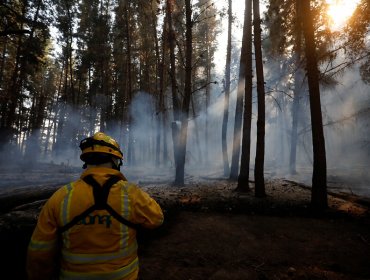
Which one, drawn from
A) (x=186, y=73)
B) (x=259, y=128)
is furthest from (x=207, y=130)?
(x=259, y=128)

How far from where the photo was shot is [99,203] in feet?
6.99

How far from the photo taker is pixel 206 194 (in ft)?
31.7

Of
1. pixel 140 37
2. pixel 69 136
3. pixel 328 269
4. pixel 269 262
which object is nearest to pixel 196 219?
pixel 269 262

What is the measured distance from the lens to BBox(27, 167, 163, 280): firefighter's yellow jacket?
6.95 feet

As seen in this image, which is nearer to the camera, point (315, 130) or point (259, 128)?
point (315, 130)

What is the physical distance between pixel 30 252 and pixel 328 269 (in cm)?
480

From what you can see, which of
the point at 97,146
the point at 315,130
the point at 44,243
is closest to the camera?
the point at 44,243

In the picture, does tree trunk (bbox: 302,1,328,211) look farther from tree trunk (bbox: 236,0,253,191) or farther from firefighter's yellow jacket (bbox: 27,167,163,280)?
firefighter's yellow jacket (bbox: 27,167,163,280)

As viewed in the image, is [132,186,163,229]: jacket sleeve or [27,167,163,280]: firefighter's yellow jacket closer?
[27,167,163,280]: firefighter's yellow jacket

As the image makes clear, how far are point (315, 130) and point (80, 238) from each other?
7748 mm

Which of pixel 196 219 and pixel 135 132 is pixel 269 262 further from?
pixel 135 132

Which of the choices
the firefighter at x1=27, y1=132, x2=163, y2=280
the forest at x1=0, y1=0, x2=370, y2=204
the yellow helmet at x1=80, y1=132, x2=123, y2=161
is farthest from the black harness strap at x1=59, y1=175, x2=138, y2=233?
the forest at x1=0, y1=0, x2=370, y2=204

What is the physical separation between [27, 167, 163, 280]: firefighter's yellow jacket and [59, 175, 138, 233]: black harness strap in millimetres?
23

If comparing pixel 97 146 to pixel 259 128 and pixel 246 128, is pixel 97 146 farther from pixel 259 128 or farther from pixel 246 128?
pixel 246 128
